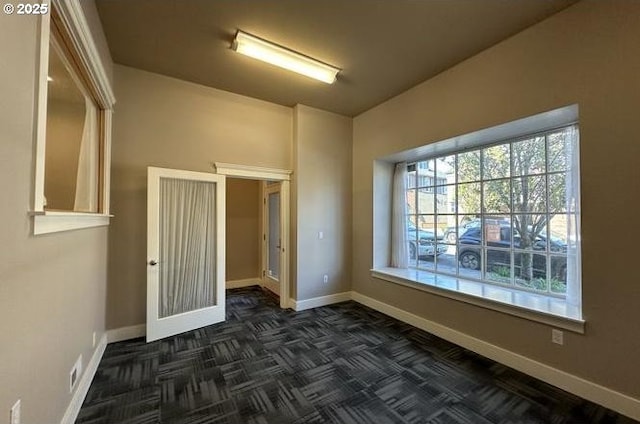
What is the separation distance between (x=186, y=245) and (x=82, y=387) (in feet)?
5.44

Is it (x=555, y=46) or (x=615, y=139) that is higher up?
(x=555, y=46)

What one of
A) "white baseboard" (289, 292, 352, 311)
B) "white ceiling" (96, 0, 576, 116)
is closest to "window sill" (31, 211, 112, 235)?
"white ceiling" (96, 0, 576, 116)

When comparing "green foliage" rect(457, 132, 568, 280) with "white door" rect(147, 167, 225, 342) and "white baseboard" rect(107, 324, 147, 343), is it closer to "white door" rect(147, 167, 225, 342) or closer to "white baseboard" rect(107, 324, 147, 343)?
"white door" rect(147, 167, 225, 342)

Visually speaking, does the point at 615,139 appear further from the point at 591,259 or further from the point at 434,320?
Answer: the point at 434,320

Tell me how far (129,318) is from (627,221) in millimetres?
4768

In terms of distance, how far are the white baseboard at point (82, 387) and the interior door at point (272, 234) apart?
2.69 m

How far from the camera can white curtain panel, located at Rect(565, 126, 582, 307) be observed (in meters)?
2.50

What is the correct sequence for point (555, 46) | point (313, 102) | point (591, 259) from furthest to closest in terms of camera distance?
point (313, 102) < point (555, 46) < point (591, 259)

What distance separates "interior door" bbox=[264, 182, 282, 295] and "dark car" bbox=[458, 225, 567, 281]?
→ 304 centimetres

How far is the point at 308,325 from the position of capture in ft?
11.7

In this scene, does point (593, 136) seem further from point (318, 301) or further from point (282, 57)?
point (318, 301)

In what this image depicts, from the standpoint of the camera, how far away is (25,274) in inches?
49.9

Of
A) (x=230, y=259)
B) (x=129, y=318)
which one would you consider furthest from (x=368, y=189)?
(x=129, y=318)

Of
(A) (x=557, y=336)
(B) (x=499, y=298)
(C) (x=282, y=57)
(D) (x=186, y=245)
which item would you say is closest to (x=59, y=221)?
(D) (x=186, y=245)
